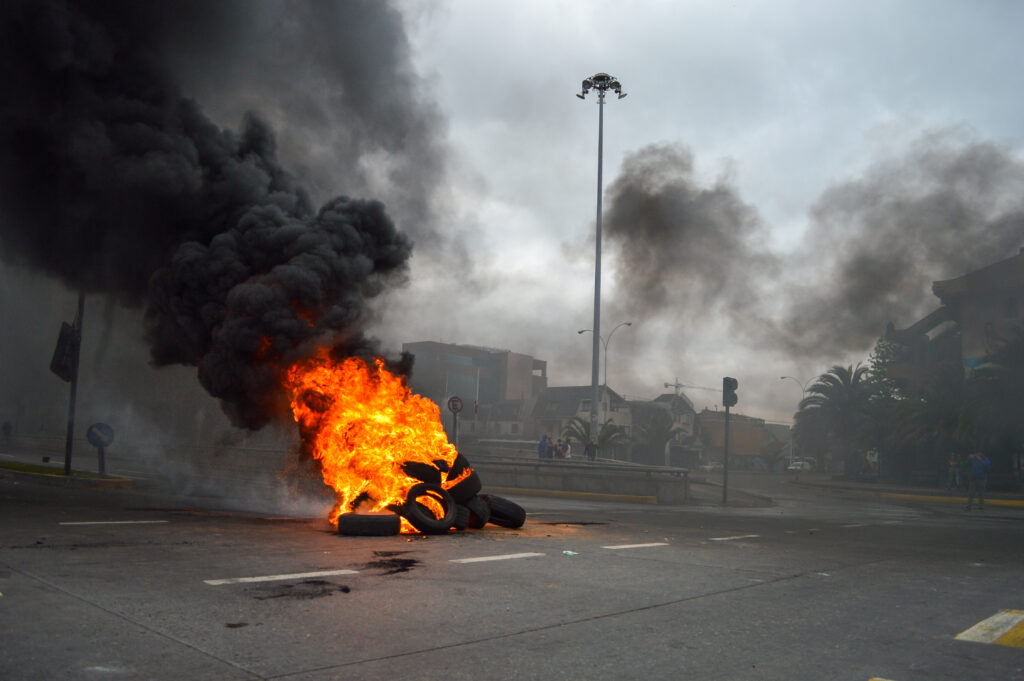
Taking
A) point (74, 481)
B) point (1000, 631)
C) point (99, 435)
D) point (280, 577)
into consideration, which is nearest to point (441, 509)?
point (280, 577)

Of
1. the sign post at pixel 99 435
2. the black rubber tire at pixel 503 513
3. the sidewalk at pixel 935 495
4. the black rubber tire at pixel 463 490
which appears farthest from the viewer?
the sidewalk at pixel 935 495

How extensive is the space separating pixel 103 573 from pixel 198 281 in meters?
7.28

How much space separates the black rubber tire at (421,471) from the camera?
1106 centimetres

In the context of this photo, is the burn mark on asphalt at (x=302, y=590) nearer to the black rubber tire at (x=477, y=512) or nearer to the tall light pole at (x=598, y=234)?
the black rubber tire at (x=477, y=512)

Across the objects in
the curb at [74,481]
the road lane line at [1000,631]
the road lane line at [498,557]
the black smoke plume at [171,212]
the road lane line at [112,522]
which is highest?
the black smoke plume at [171,212]

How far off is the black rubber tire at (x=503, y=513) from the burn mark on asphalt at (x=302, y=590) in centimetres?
538

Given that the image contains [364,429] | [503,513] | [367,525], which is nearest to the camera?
[367,525]

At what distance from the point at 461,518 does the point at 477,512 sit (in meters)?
0.46

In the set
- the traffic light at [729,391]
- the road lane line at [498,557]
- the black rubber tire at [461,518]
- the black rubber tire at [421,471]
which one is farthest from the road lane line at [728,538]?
the traffic light at [729,391]

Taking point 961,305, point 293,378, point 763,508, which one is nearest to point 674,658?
point 293,378

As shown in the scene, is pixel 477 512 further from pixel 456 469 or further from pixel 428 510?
pixel 428 510

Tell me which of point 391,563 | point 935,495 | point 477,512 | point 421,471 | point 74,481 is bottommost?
point 935,495

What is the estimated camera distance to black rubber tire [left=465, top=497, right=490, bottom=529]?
38.0 ft

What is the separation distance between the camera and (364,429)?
1201cm
